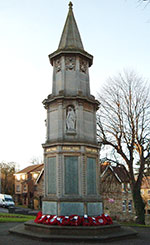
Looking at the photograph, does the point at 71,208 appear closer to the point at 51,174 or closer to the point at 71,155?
the point at 51,174

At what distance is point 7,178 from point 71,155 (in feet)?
170

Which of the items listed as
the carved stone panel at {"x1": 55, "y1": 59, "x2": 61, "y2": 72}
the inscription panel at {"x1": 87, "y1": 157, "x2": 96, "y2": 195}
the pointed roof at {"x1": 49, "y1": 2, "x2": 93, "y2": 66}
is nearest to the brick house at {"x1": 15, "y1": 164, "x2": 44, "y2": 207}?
the carved stone panel at {"x1": 55, "y1": 59, "x2": 61, "y2": 72}

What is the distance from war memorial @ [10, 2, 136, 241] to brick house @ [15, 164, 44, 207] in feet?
113

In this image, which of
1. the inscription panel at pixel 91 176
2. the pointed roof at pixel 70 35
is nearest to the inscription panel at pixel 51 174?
the inscription panel at pixel 91 176

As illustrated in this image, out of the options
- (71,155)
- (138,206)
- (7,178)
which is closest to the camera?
(71,155)

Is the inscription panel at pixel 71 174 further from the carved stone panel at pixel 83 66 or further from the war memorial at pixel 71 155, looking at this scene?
the carved stone panel at pixel 83 66

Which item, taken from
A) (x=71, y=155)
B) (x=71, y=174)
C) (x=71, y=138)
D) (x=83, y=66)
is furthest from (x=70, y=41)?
(x=71, y=174)

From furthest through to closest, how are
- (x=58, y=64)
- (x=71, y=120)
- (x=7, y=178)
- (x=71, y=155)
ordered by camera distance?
1. (x=7, y=178)
2. (x=58, y=64)
3. (x=71, y=120)
4. (x=71, y=155)

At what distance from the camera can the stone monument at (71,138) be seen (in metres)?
12.0

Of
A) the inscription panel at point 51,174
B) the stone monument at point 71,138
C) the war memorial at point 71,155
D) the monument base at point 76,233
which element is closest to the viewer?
the monument base at point 76,233

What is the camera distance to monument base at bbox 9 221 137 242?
9.89 meters

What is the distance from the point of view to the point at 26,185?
48.5 metres

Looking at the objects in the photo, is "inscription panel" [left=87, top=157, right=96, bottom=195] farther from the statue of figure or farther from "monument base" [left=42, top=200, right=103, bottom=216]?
the statue of figure

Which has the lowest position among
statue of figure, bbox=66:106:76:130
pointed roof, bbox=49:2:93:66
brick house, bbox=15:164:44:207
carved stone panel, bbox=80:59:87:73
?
brick house, bbox=15:164:44:207
